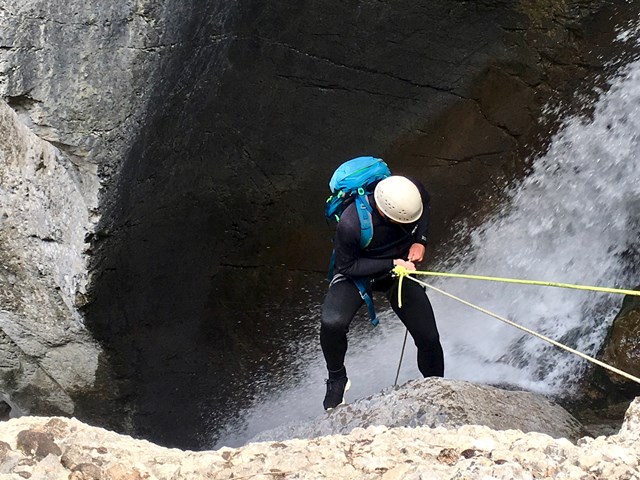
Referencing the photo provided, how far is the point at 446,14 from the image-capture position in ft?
20.2

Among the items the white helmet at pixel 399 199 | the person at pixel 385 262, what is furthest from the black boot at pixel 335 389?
the white helmet at pixel 399 199

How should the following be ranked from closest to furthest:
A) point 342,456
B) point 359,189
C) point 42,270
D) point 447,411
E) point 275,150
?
1. point 342,456
2. point 447,411
3. point 359,189
4. point 42,270
5. point 275,150

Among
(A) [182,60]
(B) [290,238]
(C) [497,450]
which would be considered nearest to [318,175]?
(B) [290,238]

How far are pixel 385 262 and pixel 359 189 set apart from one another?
530 mm

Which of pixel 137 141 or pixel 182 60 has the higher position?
pixel 182 60

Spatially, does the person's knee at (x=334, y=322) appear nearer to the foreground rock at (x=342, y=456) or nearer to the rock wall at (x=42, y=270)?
the foreground rock at (x=342, y=456)

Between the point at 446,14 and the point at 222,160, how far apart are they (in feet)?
8.42

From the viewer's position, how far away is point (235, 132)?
602cm

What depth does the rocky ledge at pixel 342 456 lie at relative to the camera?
230cm

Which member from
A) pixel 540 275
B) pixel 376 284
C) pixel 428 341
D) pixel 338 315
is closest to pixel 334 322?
pixel 338 315

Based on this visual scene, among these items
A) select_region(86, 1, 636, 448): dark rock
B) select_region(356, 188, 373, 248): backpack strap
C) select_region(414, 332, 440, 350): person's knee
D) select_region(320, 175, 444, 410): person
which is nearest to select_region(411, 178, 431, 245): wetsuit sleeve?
select_region(320, 175, 444, 410): person

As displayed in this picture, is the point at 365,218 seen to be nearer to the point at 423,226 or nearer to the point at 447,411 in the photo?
the point at 423,226

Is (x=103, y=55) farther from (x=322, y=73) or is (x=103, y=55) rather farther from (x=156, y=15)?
(x=322, y=73)

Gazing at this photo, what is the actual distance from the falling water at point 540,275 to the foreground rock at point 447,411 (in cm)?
138
